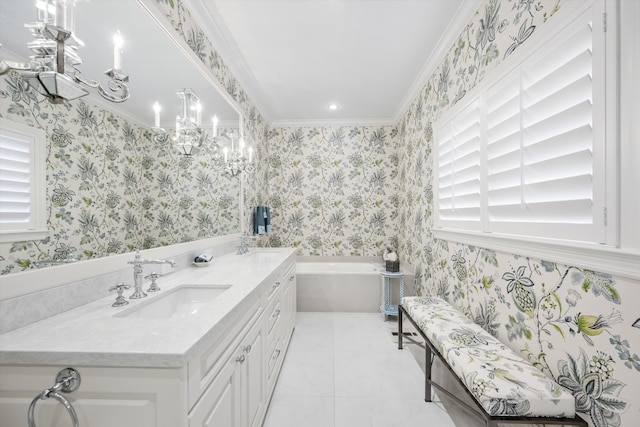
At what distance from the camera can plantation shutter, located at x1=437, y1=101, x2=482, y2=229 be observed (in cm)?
176

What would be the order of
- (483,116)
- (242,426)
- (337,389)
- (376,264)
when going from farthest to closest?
(376,264) → (337,389) → (483,116) → (242,426)

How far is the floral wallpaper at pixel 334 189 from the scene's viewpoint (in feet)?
12.9

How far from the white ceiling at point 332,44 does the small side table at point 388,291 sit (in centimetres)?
211

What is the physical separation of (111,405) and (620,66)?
189 cm

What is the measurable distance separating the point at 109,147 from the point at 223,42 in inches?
57.1

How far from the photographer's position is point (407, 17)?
6.18 ft

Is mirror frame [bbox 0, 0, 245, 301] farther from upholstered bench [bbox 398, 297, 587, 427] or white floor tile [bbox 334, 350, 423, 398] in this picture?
upholstered bench [bbox 398, 297, 587, 427]

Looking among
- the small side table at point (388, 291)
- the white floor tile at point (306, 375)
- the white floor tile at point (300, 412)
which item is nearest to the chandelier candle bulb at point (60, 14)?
the white floor tile at point (300, 412)

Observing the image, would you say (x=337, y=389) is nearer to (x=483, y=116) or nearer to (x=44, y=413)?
(x=44, y=413)

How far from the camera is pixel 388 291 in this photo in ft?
10.2

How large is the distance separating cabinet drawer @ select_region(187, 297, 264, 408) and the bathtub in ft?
6.75

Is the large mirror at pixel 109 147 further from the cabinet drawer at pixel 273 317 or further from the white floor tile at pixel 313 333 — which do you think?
the white floor tile at pixel 313 333

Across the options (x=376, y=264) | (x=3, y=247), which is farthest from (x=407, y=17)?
(x=376, y=264)

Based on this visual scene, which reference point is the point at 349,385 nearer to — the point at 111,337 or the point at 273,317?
the point at 273,317
